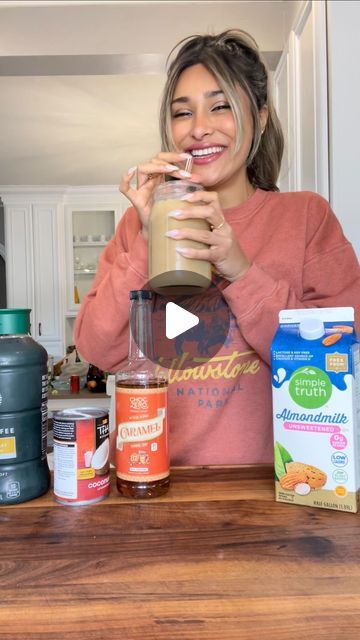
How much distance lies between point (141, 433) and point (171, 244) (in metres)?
0.23

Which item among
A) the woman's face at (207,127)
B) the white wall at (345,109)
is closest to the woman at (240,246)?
the woman's face at (207,127)

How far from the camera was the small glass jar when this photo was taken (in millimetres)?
676

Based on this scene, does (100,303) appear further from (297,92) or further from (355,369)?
(297,92)

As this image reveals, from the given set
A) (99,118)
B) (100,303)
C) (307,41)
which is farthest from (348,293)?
(99,118)

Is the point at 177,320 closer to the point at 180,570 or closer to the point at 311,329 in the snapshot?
the point at 311,329

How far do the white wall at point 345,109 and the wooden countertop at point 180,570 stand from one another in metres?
0.99

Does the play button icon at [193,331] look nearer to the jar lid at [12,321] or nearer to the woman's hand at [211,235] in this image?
the woman's hand at [211,235]

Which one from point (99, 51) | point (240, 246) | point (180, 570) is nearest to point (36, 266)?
point (99, 51)

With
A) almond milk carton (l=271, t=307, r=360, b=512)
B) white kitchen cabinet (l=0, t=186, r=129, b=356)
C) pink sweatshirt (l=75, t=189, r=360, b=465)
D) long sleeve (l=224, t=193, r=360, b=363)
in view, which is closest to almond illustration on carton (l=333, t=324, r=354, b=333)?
almond milk carton (l=271, t=307, r=360, b=512)

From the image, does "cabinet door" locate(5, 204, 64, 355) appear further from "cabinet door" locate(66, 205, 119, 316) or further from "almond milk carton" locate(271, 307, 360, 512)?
"almond milk carton" locate(271, 307, 360, 512)

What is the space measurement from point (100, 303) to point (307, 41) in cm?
130

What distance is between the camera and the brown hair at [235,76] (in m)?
0.89

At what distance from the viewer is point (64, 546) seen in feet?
1.72

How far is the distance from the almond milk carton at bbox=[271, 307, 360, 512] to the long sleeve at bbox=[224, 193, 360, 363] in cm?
14
